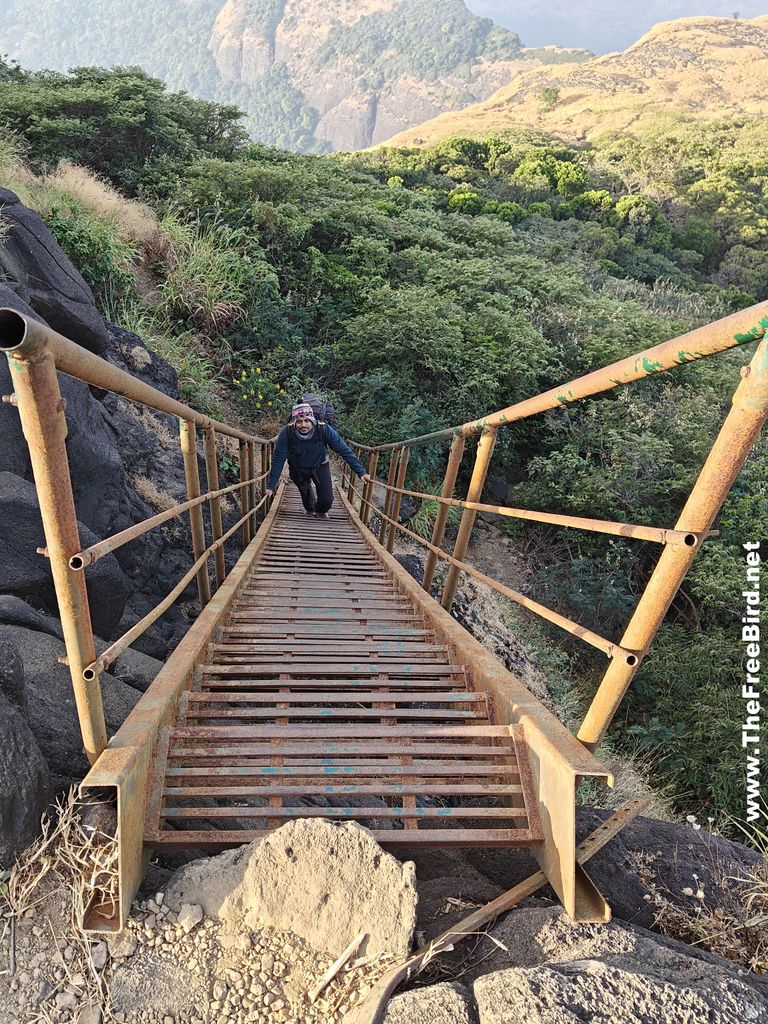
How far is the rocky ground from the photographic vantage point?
1067 mm

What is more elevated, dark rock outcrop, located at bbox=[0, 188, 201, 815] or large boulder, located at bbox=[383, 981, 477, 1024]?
dark rock outcrop, located at bbox=[0, 188, 201, 815]

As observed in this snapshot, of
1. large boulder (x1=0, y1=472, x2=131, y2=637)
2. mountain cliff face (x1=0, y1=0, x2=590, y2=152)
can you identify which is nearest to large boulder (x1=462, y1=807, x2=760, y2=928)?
large boulder (x1=0, y1=472, x2=131, y2=637)

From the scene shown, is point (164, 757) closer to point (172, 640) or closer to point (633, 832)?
point (633, 832)

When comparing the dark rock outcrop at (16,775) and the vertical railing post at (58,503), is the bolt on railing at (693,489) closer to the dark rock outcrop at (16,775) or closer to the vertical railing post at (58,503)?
the vertical railing post at (58,503)

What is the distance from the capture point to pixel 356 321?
11117 mm

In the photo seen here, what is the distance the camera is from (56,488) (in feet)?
3.96

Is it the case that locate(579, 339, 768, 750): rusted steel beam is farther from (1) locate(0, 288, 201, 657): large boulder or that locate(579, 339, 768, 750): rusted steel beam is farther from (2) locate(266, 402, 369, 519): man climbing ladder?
(2) locate(266, 402, 369, 519): man climbing ladder

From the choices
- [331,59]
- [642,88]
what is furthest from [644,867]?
[331,59]

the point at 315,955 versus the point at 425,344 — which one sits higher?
the point at 425,344

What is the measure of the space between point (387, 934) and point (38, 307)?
505 cm

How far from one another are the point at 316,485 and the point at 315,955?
6.03 metres

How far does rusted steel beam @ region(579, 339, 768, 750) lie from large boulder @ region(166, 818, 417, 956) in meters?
0.65

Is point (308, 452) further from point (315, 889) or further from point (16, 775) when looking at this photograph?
point (315, 889)

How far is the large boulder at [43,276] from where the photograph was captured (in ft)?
15.1
